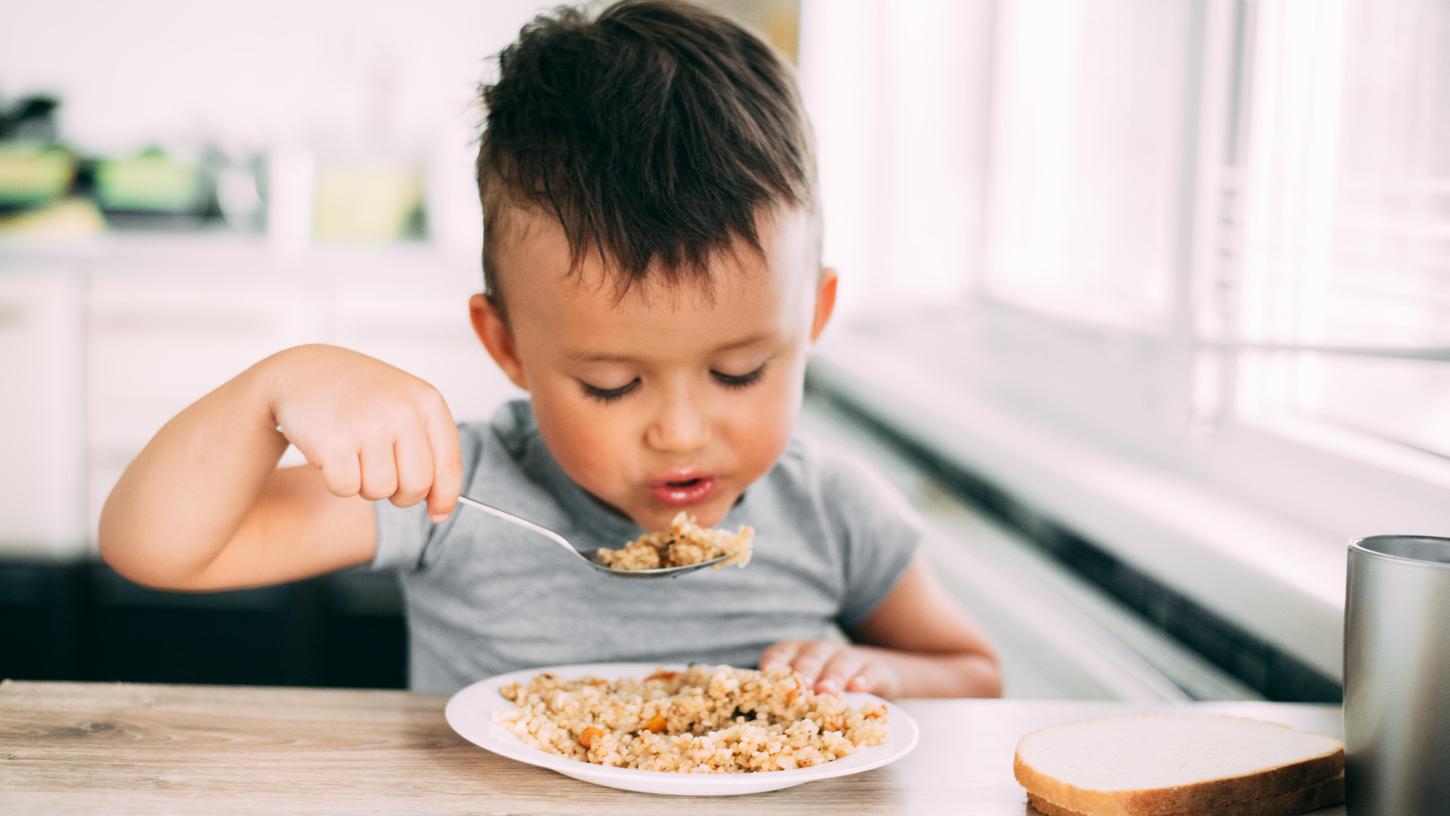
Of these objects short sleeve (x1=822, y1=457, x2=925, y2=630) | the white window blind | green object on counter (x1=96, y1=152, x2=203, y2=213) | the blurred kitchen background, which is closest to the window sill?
the blurred kitchen background

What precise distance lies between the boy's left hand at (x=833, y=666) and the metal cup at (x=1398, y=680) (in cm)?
32

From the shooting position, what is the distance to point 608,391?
2.89 feet

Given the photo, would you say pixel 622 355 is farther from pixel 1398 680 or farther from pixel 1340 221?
pixel 1340 221

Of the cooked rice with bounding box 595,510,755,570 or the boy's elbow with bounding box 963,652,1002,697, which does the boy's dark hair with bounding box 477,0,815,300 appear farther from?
the boy's elbow with bounding box 963,652,1002,697

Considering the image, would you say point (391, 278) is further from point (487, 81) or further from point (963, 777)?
point (963, 777)

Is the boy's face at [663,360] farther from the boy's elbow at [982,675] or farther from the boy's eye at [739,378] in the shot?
the boy's elbow at [982,675]

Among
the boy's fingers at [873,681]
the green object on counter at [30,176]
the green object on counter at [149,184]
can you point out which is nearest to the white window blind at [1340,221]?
the boy's fingers at [873,681]

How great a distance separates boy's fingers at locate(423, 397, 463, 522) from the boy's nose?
0.45 feet

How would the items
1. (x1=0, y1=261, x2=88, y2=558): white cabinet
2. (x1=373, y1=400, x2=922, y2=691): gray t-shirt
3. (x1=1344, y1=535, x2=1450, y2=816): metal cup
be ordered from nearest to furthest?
(x1=1344, y1=535, x2=1450, y2=816): metal cup
(x1=373, y1=400, x2=922, y2=691): gray t-shirt
(x1=0, y1=261, x2=88, y2=558): white cabinet

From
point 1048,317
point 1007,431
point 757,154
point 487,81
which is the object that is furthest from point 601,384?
point 1048,317

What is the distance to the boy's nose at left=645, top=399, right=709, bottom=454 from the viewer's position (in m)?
0.86

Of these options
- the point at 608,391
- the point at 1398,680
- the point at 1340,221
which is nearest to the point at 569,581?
the point at 608,391

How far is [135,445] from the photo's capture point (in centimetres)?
287

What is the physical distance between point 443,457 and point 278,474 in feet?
0.86
